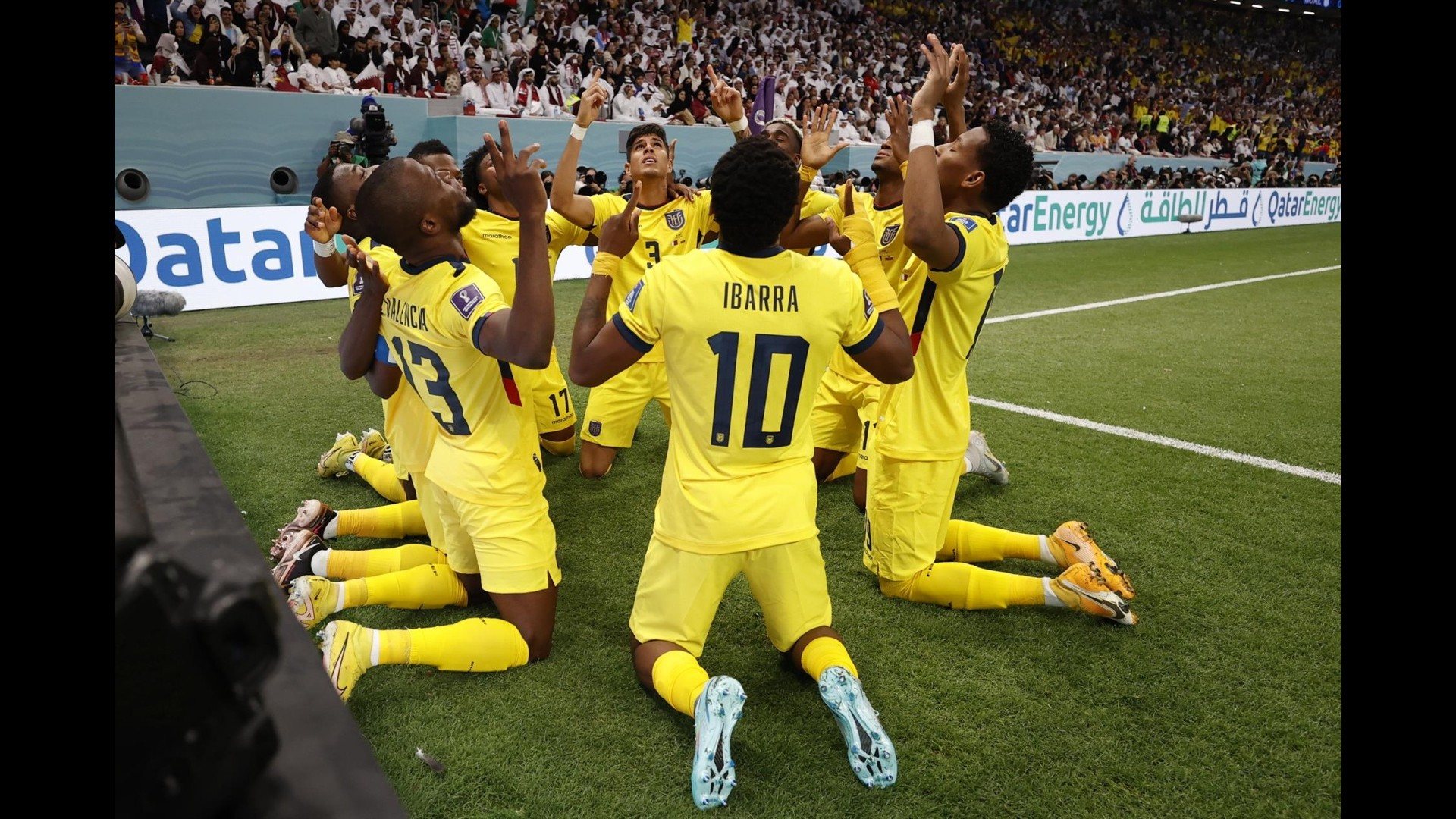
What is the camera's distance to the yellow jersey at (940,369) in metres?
3.46

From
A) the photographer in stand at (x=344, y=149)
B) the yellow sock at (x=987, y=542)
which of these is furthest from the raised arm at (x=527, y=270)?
the photographer in stand at (x=344, y=149)

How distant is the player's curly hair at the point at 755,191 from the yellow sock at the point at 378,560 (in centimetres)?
196

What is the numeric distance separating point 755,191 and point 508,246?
9.38 feet

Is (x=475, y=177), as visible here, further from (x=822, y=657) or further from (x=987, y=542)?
(x=822, y=657)

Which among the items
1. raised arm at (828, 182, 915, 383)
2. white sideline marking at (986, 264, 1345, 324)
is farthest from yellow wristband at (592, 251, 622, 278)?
white sideline marking at (986, 264, 1345, 324)

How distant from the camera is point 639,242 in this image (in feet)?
17.8

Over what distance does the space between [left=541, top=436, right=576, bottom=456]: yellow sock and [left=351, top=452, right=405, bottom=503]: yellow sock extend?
103 cm

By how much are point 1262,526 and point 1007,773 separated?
270 centimetres

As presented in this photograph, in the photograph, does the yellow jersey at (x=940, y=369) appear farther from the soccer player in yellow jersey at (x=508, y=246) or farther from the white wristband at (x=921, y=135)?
the soccer player in yellow jersey at (x=508, y=246)

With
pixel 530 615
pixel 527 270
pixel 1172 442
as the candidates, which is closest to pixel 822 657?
pixel 530 615

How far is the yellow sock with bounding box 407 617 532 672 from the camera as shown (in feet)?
9.76

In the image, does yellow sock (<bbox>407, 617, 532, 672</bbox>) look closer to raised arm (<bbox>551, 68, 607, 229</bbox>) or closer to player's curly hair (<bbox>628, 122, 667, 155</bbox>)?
raised arm (<bbox>551, 68, 607, 229</bbox>)

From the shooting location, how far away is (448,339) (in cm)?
296
